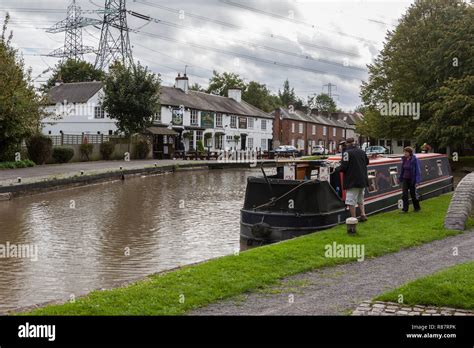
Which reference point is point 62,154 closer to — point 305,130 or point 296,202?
point 296,202

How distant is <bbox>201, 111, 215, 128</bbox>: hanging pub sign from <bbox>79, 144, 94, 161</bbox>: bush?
52.6 ft

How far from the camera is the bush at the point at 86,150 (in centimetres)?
3372

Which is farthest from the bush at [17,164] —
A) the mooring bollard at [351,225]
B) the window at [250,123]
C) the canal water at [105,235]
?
the window at [250,123]

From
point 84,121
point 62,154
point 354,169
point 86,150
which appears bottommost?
point 354,169

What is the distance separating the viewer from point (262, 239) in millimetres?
11602

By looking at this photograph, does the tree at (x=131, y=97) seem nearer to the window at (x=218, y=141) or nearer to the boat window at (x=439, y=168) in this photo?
the window at (x=218, y=141)

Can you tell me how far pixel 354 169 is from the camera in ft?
36.6

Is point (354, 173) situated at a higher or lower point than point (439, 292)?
higher

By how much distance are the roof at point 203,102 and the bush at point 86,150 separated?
10.9 m

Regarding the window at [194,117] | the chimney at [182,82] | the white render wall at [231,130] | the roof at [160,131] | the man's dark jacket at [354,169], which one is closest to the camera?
the man's dark jacket at [354,169]

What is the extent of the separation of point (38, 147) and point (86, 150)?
549cm

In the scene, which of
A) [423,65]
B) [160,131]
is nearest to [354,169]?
[423,65]

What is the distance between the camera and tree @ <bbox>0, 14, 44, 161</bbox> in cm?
2527
